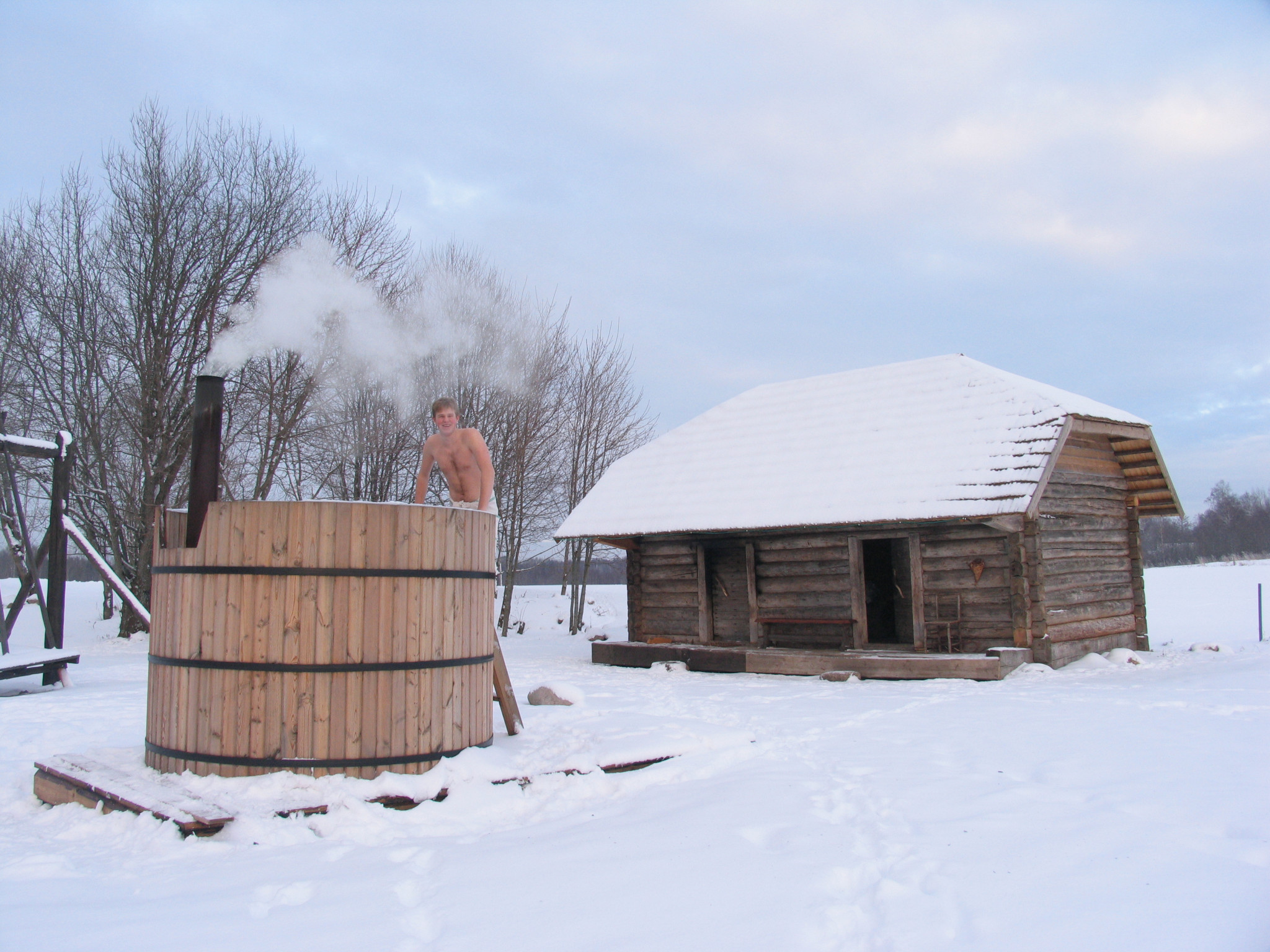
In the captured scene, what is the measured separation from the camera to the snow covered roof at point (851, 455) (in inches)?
462

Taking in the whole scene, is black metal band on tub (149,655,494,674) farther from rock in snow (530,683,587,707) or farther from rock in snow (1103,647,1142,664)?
rock in snow (1103,647,1142,664)

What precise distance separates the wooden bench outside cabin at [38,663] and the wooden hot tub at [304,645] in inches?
230

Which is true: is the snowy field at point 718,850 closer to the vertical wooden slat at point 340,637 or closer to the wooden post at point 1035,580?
the vertical wooden slat at point 340,637

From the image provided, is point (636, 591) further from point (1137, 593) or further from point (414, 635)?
point (414, 635)

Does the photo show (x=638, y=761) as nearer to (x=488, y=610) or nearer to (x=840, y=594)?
(x=488, y=610)

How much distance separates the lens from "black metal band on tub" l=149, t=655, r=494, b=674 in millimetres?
4844

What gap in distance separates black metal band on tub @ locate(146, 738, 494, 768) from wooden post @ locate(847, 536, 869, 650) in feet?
29.0

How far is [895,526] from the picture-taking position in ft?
39.4

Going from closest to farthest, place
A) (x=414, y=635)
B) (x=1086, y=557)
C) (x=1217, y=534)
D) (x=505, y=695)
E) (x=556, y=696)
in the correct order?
(x=414, y=635)
(x=505, y=695)
(x=556, y=696)
(x=1086, y=557)
(x=1217, y=534)

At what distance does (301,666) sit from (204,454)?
1511 millimetres

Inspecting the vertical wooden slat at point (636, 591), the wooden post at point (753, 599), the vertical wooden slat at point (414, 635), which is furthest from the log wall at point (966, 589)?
the vertical wooden slat at point (414, 635)

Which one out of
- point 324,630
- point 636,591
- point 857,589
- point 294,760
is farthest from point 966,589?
point 294,760

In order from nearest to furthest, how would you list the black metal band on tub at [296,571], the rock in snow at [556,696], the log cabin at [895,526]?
1. the black metal band on tub at [296,571]
2. the rock in snow at [556,696]
3. the log cabin at [895,526]

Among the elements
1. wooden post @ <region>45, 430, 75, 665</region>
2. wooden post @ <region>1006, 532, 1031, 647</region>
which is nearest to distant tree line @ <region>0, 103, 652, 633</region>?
wooden post @ <region>45, 430, 75, 665</region>
